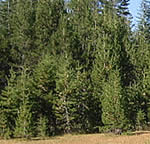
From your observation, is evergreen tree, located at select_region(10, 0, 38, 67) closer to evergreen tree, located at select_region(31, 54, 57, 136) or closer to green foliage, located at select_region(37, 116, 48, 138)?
evergreen tree, located at select_region(31, 54, 57, 136)

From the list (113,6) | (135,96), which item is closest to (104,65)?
(135,96)

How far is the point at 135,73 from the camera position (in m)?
29.1

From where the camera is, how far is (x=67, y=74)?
22703 millimetres

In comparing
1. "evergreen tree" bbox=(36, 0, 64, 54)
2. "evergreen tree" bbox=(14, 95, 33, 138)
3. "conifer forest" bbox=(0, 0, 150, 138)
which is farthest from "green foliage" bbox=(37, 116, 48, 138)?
"evergreen tree" bbox=(36, 0, 64, 54)

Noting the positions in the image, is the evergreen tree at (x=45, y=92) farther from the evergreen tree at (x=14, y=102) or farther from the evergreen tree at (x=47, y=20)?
the evergreen tree at (x=47, y=20)

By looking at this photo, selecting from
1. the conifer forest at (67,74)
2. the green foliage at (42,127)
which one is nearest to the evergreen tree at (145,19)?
the conifer forest at (67,74)

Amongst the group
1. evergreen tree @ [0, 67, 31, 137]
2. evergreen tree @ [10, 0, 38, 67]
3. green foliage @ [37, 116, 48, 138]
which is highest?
evergreen tree @ [10, 0, 38, 67]

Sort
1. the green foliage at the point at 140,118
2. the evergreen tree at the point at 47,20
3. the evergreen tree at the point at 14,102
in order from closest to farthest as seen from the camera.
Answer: the evergreen tree at the point at 14,102, the green foliage at the point at 140,118, the evergreen tree at the point at 47,20

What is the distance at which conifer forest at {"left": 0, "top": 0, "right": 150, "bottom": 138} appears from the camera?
2150cm

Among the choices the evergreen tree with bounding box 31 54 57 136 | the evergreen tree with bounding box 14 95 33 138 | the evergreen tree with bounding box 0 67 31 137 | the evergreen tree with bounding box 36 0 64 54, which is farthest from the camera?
the evergreen tree with bounding box 36 0 64 54

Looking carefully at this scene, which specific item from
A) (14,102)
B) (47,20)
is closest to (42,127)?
(14,102)

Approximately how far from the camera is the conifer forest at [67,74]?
21.5 metres

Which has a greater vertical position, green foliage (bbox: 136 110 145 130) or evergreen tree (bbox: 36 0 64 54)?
evergreen tree (bbox: 36 0 64 54)

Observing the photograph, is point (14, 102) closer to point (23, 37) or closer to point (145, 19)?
point (23, 37)
